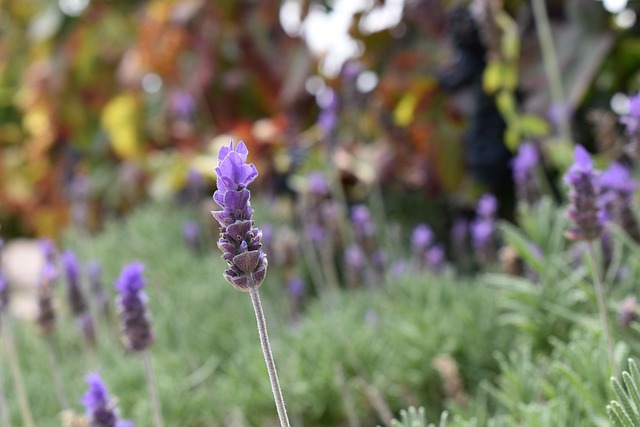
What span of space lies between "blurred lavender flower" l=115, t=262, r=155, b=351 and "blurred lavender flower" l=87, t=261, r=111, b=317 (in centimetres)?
131

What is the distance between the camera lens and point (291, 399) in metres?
1.73

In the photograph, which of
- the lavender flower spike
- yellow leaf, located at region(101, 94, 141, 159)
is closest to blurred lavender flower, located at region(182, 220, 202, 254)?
yellow leaf, located at region(101, 94, 141, 159)

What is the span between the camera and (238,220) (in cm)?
72

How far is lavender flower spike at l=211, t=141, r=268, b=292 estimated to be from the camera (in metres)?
0.71

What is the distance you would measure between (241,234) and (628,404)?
425 mm

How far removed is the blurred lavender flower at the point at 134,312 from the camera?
1.14 meters

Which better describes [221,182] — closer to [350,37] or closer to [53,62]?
[350,37]

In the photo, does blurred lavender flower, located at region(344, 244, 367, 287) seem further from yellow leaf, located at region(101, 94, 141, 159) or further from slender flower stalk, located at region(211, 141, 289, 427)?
yellow leaf, located at region(101, 94, 141, 159)

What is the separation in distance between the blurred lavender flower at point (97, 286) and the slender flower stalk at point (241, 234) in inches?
70.1

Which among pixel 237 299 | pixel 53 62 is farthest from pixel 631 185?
pixel 53 62

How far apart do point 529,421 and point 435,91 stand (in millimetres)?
2287

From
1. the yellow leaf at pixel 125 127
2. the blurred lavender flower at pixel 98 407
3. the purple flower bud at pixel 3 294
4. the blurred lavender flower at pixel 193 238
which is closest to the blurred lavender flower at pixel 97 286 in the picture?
the blurred lavender flower at pixel 193 238

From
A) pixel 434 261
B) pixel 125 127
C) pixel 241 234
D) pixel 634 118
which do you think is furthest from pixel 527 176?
pixel 125 127

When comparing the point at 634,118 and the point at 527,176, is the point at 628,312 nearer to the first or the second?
the point at 634,118
